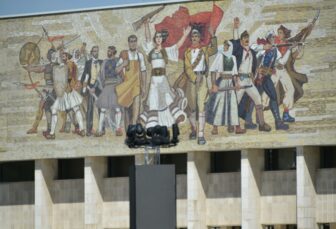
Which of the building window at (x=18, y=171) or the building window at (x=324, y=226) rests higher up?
the building window at (x=18, y=171)

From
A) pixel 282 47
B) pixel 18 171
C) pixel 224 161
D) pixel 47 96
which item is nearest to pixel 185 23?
pixel 282 47

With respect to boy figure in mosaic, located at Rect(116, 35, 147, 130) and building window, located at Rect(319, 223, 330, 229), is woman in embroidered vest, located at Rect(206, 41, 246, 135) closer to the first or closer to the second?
boy figure in mosaic, located at Rect(116, 35, 147, 130)

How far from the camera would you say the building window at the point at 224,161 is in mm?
62594

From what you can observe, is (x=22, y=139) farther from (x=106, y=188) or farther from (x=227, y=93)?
(x=227, y=93)

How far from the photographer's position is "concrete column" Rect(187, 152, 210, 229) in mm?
61688

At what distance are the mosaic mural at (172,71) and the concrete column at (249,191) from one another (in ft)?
2.73

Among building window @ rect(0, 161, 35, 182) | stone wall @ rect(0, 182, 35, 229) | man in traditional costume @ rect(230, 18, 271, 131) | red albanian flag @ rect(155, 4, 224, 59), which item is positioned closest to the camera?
man in traditional costume @ rect(230, 18, 271, 131)

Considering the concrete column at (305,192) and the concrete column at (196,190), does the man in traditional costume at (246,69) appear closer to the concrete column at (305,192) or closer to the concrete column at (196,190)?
the concrete column at (305,192)

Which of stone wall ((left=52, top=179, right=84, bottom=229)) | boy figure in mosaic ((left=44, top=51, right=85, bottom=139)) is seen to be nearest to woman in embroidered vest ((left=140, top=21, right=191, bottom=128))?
boy figure in mosaic ((left=44, top=51, right=85, bottom=139))

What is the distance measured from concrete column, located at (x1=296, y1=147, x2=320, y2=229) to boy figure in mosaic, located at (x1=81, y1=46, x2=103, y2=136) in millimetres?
8558

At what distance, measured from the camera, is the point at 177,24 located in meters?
61.6

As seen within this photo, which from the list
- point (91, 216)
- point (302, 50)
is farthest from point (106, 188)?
point (302, 50)

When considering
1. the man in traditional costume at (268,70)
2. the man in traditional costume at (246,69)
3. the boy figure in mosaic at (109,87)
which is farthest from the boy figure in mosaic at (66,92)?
the man in traditional costume at (268,70)

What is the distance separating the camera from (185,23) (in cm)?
6147
